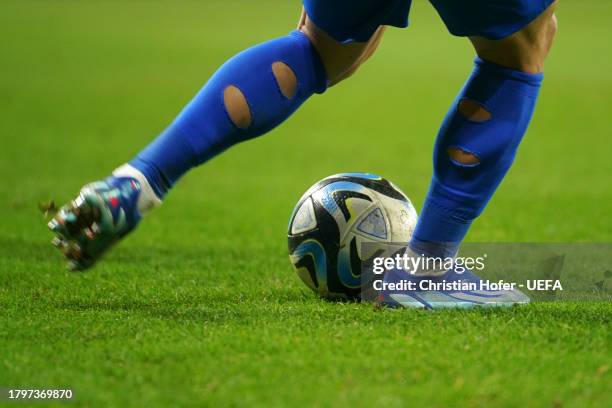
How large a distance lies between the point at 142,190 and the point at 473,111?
3.80 feet

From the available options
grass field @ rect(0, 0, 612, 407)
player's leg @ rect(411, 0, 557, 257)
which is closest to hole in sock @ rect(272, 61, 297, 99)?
player's leg @ rect(411, 0, 557, 257)

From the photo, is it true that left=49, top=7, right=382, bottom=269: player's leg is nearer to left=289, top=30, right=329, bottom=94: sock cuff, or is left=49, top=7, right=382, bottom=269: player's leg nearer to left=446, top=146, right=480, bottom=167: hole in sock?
left=289, top=30, right=329, bottom=94: sock cuff

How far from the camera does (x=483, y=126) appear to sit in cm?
342

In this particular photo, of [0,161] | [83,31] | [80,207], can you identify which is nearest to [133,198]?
[80,207]

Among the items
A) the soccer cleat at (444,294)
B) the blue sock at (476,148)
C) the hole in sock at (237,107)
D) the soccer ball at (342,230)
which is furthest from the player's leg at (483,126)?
the hole in sock at (237,107)

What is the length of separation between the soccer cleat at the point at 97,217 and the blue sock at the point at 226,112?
10 cm

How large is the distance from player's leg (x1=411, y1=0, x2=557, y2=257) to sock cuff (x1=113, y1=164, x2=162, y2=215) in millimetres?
1005

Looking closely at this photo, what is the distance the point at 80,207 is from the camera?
→ 10.1 feet

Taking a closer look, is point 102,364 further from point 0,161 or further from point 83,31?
point 83,31

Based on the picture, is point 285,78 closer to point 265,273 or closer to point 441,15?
point 441,15

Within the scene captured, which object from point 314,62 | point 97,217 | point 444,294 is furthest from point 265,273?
point 97,217

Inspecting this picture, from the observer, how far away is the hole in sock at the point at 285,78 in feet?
11.1

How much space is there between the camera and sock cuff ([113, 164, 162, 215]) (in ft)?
10.3

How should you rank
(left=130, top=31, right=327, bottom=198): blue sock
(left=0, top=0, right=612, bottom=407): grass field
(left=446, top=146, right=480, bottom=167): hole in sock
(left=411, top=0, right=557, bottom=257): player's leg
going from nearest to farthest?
1. (left=0, top=0, right=612, bottom=407): grass field
2. (left=130, top=31, right=327, bottom=198): blue sock
3. (left=411, top=0, right=557, bottom=257): player's leg
4. (left=446, top=146, right=480, bottom=167): hole in sock
